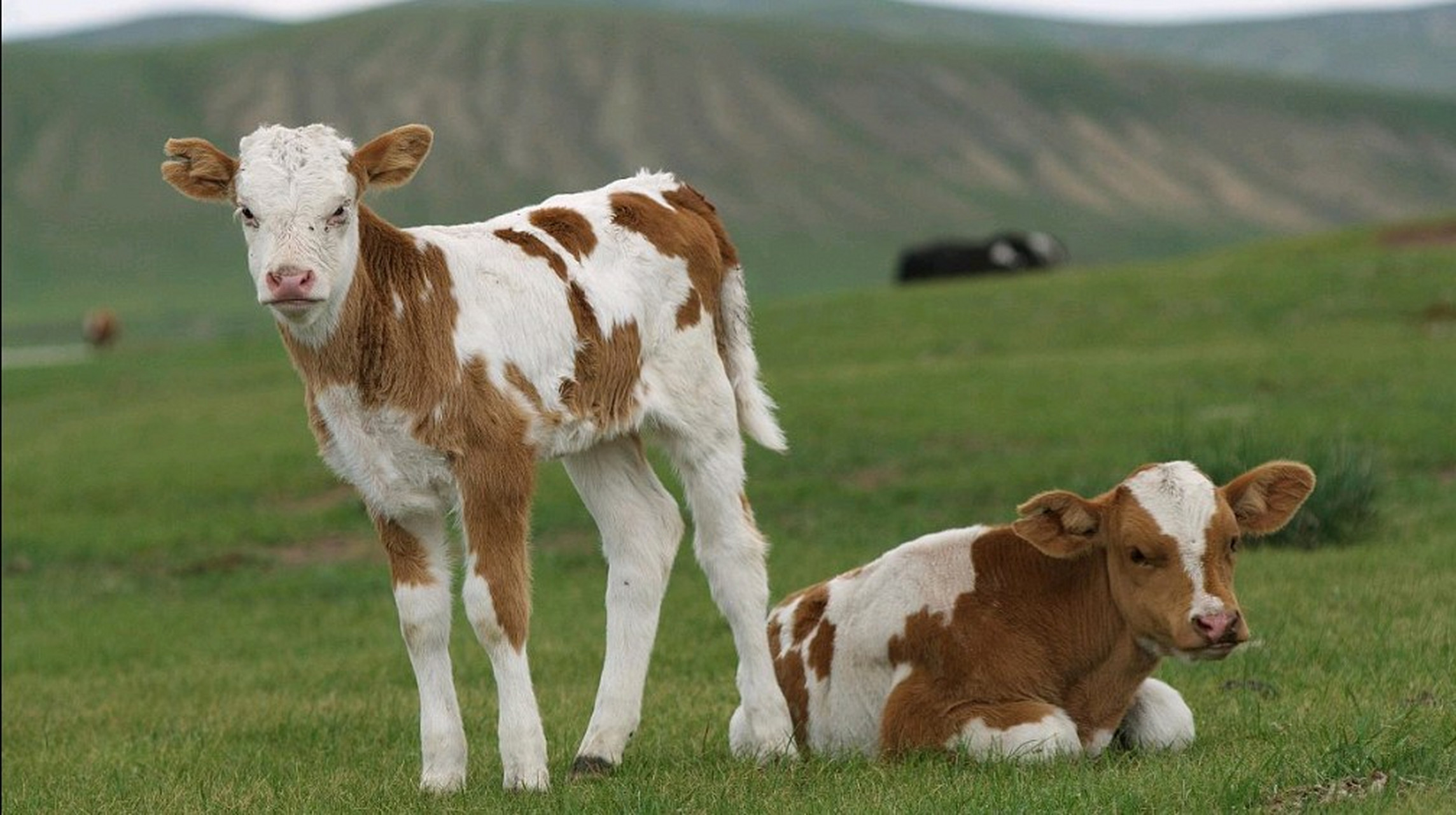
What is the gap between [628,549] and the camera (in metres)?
9.07

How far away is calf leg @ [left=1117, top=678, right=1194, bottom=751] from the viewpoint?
27.2 feet

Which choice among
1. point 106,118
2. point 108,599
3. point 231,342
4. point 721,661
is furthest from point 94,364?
point 106,118

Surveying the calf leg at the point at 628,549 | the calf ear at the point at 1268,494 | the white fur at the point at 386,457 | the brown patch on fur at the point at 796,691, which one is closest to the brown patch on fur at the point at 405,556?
the white fur at the point at 386,457

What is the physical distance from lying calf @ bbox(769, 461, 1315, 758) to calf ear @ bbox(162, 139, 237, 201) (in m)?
3.35

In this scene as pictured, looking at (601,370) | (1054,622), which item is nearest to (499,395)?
(601,370)

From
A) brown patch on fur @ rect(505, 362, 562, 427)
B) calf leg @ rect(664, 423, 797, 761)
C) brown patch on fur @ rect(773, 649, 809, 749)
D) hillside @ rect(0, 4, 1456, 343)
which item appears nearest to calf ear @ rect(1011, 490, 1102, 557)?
calf leg @ rect(664, 423, 797, 761)

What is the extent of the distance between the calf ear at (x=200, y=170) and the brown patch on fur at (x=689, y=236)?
185 centimetres

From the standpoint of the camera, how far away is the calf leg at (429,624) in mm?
8133

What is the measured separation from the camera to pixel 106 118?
506 feet

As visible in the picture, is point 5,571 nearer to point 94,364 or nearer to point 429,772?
point 429,772

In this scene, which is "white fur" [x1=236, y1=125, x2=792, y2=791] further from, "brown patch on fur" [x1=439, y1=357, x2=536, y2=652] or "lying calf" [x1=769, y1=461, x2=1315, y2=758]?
"lying calf" [x1=769, y1=461, x2=1315, y2=758]

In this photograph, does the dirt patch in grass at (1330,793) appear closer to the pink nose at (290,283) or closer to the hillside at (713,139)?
the pink nose at (290,283)

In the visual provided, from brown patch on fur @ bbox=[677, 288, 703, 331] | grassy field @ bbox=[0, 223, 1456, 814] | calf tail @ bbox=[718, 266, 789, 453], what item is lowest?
grassy field @ bbox=[0, 223, 1456, 814]

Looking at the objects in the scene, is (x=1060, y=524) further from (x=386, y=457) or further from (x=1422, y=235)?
(x=1422, y=235)
